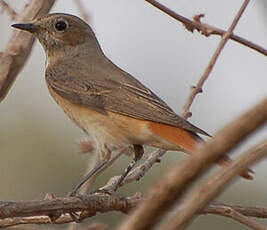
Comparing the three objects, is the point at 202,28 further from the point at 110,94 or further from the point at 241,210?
the point at 110,94

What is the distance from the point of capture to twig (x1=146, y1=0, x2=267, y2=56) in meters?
2.88

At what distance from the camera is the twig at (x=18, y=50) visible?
107 inches

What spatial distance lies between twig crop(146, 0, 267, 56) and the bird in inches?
23.0

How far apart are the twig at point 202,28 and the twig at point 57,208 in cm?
79

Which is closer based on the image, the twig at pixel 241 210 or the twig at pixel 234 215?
the twig at pixel 234 215

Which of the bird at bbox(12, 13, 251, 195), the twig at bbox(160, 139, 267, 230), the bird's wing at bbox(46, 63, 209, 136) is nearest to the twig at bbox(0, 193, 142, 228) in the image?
the bird at bbox(12, 13, 251, 195)

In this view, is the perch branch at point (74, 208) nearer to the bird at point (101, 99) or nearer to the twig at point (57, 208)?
the twig at point (57, 208)

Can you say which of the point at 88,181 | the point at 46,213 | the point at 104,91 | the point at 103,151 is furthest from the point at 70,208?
the point at 104,91

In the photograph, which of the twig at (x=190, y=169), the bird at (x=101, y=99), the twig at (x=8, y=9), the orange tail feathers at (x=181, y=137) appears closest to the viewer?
the twig at (x=190, y=169)

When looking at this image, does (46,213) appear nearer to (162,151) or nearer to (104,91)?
(162,151)

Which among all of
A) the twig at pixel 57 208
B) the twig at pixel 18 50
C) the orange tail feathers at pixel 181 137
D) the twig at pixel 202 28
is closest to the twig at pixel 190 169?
the twig at pixel 57 208

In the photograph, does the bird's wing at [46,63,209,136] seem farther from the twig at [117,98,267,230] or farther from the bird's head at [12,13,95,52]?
the twig at [117,98,267,230]

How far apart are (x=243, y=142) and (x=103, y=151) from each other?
3.17 meters

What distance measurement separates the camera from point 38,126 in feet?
29.8
